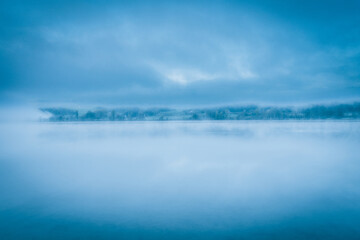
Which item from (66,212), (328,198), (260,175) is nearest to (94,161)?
(66,212)

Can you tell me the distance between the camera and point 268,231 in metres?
2.51

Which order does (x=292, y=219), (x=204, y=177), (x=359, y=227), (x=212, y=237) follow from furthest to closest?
(x=204, y=177)
(x=292, y=219)
(x=359, y=227)
(x=212, y=237)

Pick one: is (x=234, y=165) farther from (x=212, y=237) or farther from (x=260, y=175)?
(x=212, y=237)

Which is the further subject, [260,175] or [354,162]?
[354,162]

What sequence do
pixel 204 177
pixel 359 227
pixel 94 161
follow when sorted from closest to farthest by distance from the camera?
pixel 359 227
pixel 204 177
pixel 94 161

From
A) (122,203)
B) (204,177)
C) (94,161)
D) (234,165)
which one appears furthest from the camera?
(94,161)

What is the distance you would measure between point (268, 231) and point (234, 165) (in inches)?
138

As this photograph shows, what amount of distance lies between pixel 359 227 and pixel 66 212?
4.03m

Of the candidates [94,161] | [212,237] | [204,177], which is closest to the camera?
[212,237]

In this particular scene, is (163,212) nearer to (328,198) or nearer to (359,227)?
(359,227)

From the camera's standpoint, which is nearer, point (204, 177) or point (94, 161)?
point (204, 177)

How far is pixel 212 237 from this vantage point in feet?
7.79

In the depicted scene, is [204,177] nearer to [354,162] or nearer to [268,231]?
[268,231]

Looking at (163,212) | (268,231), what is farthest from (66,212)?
(268,231)
